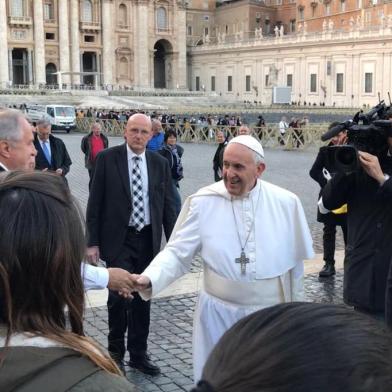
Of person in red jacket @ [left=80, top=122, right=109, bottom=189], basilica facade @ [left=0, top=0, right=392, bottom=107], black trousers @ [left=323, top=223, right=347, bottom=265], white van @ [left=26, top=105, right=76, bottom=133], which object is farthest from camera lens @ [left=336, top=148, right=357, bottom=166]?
basilica facade @ [left=0, top=0, right=392, bottom=107]

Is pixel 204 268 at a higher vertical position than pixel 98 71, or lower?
lower

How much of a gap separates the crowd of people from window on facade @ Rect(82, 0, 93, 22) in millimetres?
55207

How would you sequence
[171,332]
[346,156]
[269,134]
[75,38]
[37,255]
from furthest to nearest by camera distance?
[75,38], [269,134], [171,332], [346,156], [37,255]

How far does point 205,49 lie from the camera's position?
63.8 m

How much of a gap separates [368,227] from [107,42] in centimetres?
5796

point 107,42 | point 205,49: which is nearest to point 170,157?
point 107,42

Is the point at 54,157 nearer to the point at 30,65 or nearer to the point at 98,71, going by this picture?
the point at 30,65

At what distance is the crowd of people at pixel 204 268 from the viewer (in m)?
Answer: 0.85

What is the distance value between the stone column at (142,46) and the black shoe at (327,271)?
55.2 m

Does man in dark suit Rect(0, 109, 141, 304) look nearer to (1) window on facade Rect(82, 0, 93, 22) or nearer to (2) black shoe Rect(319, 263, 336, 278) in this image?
(2) black shoe Rect(319, 263, 336, 278)

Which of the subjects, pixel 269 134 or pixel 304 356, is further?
pixel 269 134

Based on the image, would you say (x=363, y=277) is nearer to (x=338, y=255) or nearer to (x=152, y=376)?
(x=152, y=376)

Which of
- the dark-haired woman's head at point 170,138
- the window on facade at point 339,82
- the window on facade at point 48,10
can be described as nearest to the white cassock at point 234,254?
the dark-haired woman's head at point 170,138

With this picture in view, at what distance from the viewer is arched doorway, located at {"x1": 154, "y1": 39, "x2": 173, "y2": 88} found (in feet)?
208
